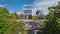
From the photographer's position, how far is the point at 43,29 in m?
20.2

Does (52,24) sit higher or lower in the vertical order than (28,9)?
lower

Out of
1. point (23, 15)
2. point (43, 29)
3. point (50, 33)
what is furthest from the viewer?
point (23, 15)

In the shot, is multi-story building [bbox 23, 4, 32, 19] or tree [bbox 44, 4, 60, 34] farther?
multi-story building [bbox 23, 4, 32, 19]

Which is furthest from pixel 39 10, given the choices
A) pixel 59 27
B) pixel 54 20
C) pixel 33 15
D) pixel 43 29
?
pixel 59 27

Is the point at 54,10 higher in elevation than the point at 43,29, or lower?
higher

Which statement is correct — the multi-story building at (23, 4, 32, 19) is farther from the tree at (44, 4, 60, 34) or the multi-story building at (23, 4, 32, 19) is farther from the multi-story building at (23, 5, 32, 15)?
the tree at (44, 4, 60, 34)

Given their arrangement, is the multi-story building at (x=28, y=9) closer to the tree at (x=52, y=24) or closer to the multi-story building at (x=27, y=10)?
the multi-story building at (x=27, y=10)

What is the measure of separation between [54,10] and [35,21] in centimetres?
427

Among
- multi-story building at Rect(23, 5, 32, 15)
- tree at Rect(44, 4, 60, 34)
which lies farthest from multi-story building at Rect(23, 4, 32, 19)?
tree at Rect(44, 4, 60, 34)

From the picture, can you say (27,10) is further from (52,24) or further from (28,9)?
(52,24)

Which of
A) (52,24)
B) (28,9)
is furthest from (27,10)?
(52,24)

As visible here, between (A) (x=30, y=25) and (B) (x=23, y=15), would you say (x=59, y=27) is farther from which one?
(B) (x=23, y=15)

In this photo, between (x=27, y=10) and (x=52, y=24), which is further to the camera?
(x=27, y=10)

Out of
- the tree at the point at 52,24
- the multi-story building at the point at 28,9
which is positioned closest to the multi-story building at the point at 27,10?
the multi-story building at the point at 28,9
